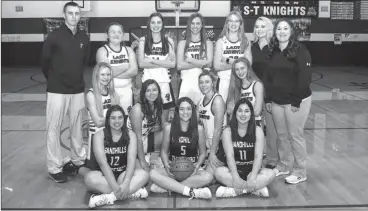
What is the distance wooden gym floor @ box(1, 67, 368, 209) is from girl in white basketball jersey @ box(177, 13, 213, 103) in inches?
46.3

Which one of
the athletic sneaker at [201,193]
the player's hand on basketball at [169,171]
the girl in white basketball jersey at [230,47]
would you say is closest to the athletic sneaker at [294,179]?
the athletic sneaker at [201,193]

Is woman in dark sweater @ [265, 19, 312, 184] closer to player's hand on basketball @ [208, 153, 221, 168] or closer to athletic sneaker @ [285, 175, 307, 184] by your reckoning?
athletic sneaker @ [285, 175, 307, 184]

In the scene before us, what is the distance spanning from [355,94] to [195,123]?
6.35 meters

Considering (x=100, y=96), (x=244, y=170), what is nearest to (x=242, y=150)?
(x=244, y=170)

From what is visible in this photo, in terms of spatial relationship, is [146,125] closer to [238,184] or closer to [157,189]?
[157,189]

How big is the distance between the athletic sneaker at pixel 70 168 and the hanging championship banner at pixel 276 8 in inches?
402

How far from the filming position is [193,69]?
4648mm

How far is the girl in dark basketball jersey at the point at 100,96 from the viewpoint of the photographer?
3877 mm

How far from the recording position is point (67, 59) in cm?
399

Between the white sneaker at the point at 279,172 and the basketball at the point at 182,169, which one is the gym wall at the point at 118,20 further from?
the basketball at the point at 182,169

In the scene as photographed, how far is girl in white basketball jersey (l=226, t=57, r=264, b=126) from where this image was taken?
160 inches

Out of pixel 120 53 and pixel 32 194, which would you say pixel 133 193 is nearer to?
pixel 32 194

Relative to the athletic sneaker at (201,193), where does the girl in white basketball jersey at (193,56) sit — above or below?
above

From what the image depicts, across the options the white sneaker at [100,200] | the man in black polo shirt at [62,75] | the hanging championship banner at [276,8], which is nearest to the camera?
the white sneaker at [100,200]
